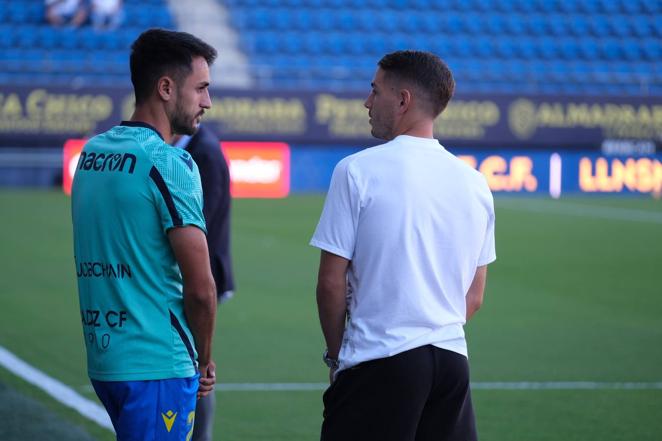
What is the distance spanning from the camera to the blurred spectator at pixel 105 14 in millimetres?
25969

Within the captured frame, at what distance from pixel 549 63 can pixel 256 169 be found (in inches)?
347

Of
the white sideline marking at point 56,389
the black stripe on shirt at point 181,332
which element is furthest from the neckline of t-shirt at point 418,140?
the white sideline marking at point 56,389

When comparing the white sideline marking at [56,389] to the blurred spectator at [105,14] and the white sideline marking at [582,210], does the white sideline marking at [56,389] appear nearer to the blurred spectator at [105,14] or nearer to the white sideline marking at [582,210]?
the white sideline marking at [582,210]

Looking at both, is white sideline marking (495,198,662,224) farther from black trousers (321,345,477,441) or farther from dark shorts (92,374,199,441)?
dark shorts (92,374,199,441)

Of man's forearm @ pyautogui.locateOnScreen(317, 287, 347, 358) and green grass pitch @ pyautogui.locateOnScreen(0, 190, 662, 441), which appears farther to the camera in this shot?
green grass pitch @ pyautogui.locateOnScreen(0, 190, 662, 441)

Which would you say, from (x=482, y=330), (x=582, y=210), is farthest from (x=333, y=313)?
(x=582, y=210)

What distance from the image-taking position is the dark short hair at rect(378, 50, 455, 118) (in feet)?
11.3

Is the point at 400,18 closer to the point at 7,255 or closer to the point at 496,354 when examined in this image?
the point at 7,255

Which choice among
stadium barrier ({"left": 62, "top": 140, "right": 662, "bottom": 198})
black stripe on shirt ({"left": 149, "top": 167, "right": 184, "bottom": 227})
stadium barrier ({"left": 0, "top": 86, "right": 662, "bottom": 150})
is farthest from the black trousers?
stadium barrier ({"left": 62, "top": 140, "right": 662, "bottom": 198})

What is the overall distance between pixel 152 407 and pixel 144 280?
0.35 meters

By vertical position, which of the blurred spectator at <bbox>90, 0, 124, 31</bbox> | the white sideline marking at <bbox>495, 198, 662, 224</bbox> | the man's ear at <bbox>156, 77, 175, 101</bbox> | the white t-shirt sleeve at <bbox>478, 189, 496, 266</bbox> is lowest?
the white sideline marking at <bbox>495, 198, 662, 224</bbox>

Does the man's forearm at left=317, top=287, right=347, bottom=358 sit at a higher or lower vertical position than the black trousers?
higher

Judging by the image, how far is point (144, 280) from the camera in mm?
3188

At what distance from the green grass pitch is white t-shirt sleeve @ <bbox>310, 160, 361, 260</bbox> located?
2936 mm
